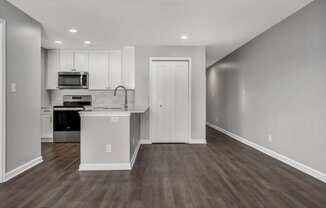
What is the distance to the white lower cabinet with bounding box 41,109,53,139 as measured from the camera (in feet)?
19.2

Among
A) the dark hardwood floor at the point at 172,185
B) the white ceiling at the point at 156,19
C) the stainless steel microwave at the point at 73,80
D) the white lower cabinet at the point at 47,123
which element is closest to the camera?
the dark hardwood floor at the point at 172,185

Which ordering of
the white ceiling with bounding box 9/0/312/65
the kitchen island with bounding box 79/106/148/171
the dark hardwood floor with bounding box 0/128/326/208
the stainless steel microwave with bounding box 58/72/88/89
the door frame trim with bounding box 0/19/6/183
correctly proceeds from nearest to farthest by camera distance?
the dark hardwood floor with bounding box 0/128/326/208 < the door frame trim with bounding box 0/19/6/183 < the white ceiling with bounding box 9/0/312/65 < the kitchen island with bounding box 79/106/148/171 < the stainless steel microwave with bounding box 58/72/88/89

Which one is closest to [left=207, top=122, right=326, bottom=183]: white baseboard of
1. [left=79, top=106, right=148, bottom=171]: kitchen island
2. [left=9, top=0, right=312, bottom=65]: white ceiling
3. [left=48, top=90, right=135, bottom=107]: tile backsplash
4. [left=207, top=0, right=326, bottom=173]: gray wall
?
[left=207, top=0, right=326, bottom=173]: gray wall

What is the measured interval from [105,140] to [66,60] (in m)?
3.44

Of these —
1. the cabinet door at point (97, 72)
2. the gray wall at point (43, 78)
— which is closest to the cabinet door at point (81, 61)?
the cabinet door at point (97, 72)

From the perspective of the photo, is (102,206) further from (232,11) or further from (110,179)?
(232,11)

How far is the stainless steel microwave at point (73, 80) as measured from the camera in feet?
19.6

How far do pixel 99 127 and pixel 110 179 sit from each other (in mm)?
834

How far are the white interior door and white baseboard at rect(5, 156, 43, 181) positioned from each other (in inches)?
104

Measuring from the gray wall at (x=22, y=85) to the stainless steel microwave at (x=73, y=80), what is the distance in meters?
1.89

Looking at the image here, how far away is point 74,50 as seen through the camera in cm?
612

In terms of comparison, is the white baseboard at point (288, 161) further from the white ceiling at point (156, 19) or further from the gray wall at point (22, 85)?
the gray wall at point (22, 85)

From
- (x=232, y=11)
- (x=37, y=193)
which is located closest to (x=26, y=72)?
(x=37, y=193)

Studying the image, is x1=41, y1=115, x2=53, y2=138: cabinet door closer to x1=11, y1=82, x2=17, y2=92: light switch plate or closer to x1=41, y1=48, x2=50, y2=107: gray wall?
x1=41, y1=48, x2=50, y2=107: gray wall
